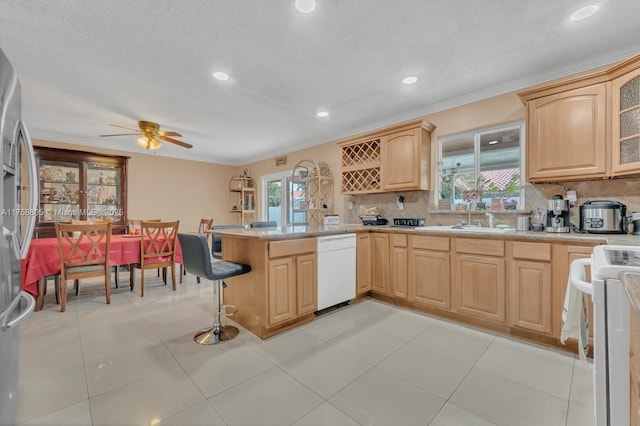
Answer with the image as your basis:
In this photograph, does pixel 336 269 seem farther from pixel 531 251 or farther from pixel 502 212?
pixel 502 212

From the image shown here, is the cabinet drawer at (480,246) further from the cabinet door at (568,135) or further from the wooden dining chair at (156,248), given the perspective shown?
the wooden dining chair at (156,248)

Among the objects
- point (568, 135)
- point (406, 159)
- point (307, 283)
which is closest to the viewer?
point (568, 135)

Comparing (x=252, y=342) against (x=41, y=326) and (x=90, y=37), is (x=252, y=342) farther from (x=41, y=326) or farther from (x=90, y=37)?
(x=90, y=37)

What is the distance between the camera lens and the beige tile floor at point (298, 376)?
146 cm

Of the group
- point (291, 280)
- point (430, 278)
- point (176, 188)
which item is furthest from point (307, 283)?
point (176, 188)

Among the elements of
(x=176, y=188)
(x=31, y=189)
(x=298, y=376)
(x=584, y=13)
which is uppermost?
(x=584, y=13)

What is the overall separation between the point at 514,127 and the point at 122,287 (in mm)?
5388

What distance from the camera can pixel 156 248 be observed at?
363 centimetres

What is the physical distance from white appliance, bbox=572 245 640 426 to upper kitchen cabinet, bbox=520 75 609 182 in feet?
5.90

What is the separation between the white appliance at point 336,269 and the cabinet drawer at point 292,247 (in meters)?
0.13

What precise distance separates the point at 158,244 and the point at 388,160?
3.28m

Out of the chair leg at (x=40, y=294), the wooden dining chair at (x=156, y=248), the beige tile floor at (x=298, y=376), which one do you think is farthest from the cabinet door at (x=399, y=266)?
the chair leg at (x=40, y=294)

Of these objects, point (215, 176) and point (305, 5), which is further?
point (215, 176)

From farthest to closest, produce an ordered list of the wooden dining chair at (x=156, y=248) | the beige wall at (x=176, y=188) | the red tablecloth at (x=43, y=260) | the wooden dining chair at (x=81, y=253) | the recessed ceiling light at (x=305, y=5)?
the beige wall at (x=176, y=188), the wooden dining chair at (x=156, y=248), the wooden dining chair at (x=81, y=253), the red tablecloth at (x=43, y=260), the recessed ceiling light at (x=305, y=5)
